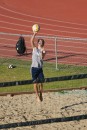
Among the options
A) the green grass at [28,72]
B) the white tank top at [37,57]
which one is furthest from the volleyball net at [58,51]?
the white tank top at [37,57]

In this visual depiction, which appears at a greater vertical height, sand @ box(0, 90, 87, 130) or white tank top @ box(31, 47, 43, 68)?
white tank top @ box(31, 47, 43, 68)

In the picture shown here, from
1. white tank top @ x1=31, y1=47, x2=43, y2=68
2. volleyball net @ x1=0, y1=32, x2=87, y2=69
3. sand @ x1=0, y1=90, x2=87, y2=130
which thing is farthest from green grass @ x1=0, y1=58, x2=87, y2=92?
white tank top @ x1=31, y1=47, x2=43, y2=68

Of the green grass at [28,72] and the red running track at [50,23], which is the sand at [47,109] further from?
the red running track at [50,23]

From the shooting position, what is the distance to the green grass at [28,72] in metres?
14.1

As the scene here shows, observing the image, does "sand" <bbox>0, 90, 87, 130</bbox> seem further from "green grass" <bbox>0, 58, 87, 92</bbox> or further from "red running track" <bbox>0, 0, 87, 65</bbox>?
"red running track" <bbox>0, 0, 87, 65</bbox>

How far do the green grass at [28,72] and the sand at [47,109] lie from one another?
2.80ft

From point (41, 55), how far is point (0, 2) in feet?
69.4

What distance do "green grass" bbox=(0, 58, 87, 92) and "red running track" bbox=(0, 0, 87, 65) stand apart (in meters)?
0.94

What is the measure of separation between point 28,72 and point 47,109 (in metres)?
4.62

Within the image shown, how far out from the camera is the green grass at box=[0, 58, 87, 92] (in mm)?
14094

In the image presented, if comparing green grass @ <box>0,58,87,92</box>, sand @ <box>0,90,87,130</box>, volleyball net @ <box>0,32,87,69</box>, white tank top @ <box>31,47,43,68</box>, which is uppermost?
white tank top @ <box>31,47,43,68</box>

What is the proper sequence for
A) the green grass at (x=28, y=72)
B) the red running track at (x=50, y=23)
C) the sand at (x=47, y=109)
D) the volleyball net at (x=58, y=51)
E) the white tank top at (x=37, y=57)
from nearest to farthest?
the sand at (x=47, y=109)
the white tank top at (x=37, y=57)
the green grass at (x=28, y=72)
the volleyball net at (x=58, y=51)
the red running track at (x=50, y=23)

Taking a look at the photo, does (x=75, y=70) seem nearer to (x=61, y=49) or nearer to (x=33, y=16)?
(x=61, y=49)

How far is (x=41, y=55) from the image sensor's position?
35.8 feet
